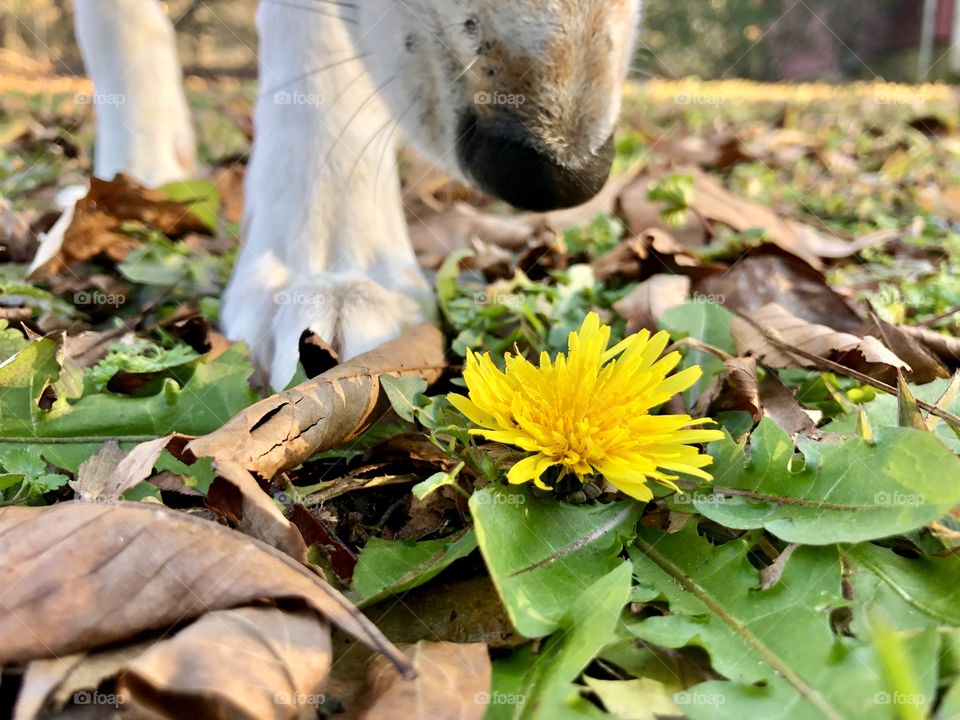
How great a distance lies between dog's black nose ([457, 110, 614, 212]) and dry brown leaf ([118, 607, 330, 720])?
1.02 m

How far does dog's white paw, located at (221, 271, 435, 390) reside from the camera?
1.79 m

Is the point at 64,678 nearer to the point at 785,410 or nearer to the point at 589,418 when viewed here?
the point at 589,418

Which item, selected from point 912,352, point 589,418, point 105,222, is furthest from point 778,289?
point 105,222

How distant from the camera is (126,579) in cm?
101

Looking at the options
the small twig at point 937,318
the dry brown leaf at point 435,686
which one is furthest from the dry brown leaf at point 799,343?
the dry brown leaf at point 435,686

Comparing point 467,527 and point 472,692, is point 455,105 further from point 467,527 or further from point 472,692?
point 472,692

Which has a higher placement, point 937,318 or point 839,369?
point 839,369

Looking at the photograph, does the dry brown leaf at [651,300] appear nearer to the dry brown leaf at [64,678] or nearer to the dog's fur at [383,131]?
the dog's fur at [383,131]

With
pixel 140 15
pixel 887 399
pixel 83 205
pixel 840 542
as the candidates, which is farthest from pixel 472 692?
pixel 140 15

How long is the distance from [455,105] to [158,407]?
849mm

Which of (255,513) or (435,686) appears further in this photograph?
(255,513)

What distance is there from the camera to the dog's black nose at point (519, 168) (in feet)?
5.53

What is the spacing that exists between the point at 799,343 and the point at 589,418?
2.21 ft

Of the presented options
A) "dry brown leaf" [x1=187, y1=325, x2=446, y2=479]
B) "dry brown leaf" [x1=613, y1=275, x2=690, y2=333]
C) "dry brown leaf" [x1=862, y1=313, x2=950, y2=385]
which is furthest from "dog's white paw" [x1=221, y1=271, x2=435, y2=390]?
"dry brown leaf" [x1=862, y1=313, x2=950, y2=385]
